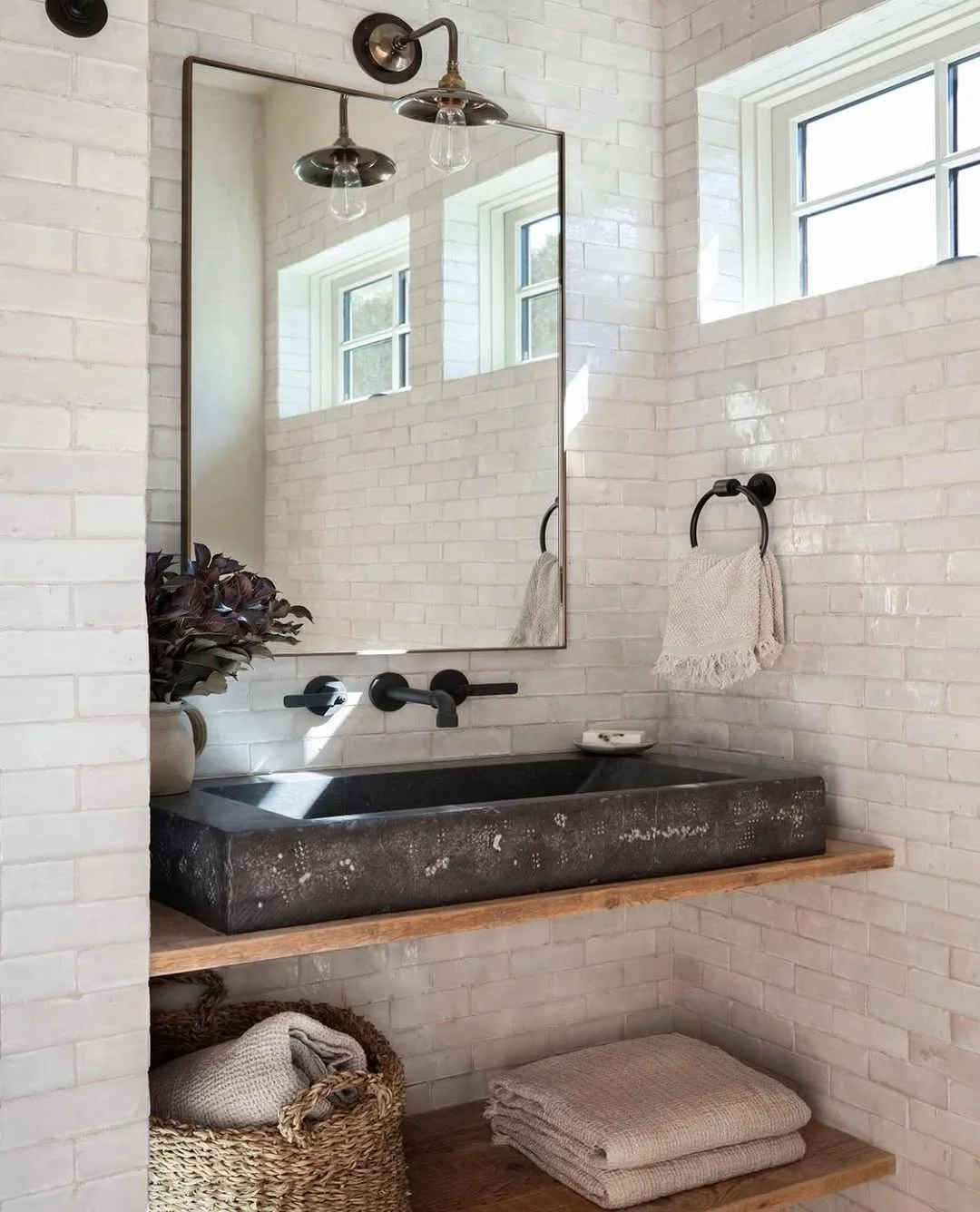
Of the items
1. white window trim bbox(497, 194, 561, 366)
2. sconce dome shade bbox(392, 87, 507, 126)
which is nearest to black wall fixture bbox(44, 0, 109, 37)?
sconce dome shade bbox(392, 87, 507, 126)

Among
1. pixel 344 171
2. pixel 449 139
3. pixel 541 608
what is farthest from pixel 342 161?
pixel 541 608

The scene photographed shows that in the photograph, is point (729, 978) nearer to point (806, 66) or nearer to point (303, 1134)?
point (303, 1134)

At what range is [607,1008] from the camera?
2.78 m

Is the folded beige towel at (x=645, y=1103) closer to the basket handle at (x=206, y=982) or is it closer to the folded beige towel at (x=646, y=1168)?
the folded beige towel at (x=646, y=1168)

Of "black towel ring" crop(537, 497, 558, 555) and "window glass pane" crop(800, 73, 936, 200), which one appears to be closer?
"window glass pane" crop(800, 73, 936, 200)

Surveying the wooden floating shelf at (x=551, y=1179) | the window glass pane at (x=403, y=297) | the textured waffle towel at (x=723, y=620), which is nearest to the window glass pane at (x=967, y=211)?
the textured waffle towel at (x=723, y=620)

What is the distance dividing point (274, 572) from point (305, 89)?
0.91 metres

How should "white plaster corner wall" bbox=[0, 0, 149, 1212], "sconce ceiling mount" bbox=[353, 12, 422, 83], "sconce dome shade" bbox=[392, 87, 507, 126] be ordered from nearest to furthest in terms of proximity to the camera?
1. "white plaster corner wall" bbox=[0, 0, 149, 1212]
2. "sconce dome shade" bbox=[392, 87, 507, 126]
3. "sconce ceiling mount" bbox=[353, 12, 422, 83]

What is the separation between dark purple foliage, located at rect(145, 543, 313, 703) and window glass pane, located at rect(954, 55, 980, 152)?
4.91 feet

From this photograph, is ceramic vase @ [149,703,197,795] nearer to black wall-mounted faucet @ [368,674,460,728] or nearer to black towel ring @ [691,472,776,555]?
black wall-mounted faucet @ [368,674,460,728]

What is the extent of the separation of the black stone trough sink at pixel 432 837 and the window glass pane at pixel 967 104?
1.20m

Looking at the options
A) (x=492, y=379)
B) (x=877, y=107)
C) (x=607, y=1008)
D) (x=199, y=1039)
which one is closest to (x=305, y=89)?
(x=492, y=379)

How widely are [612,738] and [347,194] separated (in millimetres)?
1198

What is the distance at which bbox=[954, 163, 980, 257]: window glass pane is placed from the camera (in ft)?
7.67
